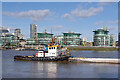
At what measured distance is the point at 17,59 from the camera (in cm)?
6512

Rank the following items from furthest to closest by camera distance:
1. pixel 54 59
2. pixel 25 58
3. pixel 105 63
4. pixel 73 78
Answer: pixel 25 58
pixel 54 59
pixel 105 63
pixel 73 78

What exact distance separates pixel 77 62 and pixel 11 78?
83.7 ft

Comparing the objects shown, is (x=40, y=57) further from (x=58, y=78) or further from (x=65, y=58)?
(x=58, y=78)

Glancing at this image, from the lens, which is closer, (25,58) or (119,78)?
(119,78)

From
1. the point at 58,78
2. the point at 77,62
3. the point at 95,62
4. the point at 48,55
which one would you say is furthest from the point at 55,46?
the point at 58,78

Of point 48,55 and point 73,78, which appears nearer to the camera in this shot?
point 73,78

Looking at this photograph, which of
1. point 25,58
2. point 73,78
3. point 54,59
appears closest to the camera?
point 73,78

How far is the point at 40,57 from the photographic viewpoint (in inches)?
2415

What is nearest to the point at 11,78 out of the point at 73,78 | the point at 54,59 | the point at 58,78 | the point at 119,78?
the point at 58,78

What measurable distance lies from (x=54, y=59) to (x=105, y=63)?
1449cm

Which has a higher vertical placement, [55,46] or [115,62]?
[55,46]

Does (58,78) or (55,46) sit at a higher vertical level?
(55,46)

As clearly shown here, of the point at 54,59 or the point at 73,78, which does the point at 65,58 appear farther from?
the point at 73,78

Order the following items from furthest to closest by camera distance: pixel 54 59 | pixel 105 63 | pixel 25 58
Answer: pixel 25 58 → pixel 54 59 → pixel 105 63
